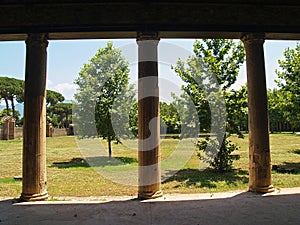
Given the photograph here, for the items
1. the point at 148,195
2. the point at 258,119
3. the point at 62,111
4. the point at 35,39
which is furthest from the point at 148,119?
the point at 62,111

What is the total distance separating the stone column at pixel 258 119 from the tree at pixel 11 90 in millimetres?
55074

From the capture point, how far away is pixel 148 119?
7.38 metres

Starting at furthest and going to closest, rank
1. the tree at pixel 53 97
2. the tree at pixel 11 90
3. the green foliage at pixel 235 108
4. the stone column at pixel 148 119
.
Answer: the tree at pixel 53 97 < the tree at pixel 11 90 < the green foliage at pixel 235 108 < the stone column at pixel 148 119

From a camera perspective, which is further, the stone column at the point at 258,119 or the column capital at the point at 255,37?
the column capital at the point at 255,37

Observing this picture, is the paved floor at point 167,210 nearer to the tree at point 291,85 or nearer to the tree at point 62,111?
the tree at point 291,85

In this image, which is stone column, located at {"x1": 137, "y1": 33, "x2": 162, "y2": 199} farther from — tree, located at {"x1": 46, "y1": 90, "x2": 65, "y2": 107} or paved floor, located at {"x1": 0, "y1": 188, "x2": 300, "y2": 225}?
tree, located at {"x1": 46, "y1": 90, "x2": 65, "y2": 107}

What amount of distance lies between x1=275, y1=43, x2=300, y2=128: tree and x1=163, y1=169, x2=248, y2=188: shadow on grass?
5.74 meters

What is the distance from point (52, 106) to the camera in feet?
242

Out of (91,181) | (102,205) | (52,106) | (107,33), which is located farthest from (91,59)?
(52,106)

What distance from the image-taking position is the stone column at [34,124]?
7.10 metres

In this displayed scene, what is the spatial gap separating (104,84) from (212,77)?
8.02 meters

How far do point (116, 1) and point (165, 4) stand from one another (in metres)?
1.38

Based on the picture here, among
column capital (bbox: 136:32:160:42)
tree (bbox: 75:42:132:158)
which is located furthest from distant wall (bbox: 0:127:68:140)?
column capital (bbox: 136:32:160:42)

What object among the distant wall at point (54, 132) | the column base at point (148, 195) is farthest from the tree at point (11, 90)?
the column base at point (148, 195)
